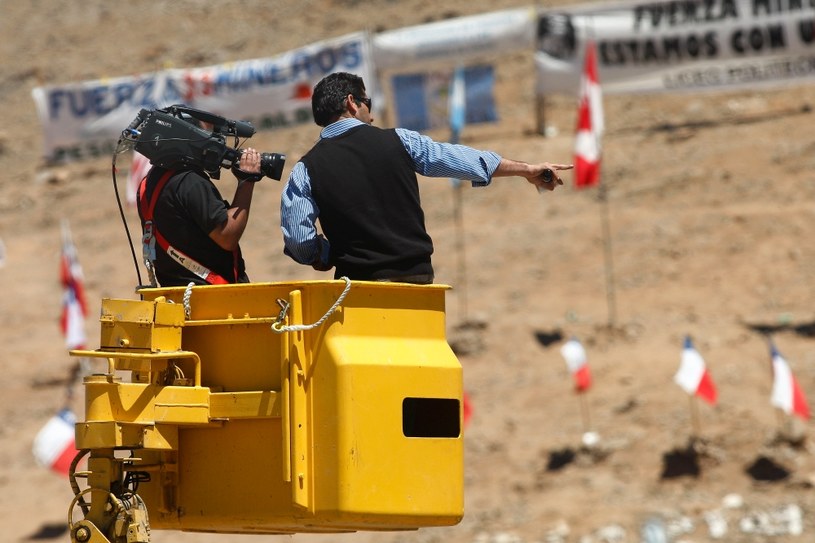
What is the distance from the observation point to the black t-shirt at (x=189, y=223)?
6355 millimetres

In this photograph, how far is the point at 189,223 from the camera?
6.45 meters

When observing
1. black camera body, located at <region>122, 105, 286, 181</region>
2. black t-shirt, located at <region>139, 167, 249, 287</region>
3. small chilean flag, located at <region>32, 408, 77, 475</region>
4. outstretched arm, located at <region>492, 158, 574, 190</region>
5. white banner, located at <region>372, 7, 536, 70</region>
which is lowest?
small chilean flag, located at <region>32, 408, 77, 475</region>

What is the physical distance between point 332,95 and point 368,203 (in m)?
0.47

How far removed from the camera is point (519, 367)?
2147 centimetres

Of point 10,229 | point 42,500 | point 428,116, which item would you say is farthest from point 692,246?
point 10,229

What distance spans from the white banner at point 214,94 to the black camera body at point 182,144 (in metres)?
18.8

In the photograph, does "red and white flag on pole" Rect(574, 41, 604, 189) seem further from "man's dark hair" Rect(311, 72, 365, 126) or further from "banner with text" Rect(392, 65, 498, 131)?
"man's dark hair" Rect(311, 72, 365, 126)

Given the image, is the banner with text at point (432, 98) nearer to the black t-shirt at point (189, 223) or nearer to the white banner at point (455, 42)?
the white banner at point (455, 42)

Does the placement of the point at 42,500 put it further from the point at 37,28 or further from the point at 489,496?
the point at 37,28

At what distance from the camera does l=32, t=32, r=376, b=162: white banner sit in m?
26.3

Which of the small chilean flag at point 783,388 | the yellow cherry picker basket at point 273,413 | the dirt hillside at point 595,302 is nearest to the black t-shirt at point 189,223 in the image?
the yellow cherry picker basket at point 273,413

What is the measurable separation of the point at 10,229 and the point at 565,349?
12952 millimetres

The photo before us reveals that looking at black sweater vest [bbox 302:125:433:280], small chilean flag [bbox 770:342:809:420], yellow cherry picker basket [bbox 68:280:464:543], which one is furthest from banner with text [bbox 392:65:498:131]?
yellow cherry picker basket [bbox 68:280:464:543]

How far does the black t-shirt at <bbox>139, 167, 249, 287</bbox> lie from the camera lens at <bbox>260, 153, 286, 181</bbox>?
0.20 meters
